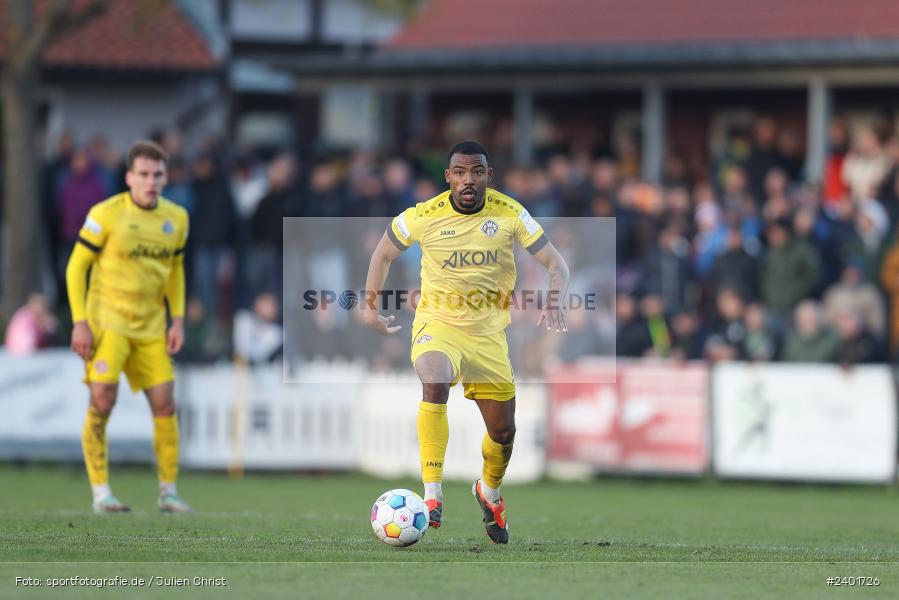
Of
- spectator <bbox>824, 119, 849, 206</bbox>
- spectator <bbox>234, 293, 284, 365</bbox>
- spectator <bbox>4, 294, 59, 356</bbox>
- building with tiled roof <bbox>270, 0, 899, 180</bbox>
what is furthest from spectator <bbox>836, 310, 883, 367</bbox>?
spectator <bbox>4, 294, 59, 356</bbox>

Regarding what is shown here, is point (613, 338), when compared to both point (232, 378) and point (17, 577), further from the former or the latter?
point (17, 577)

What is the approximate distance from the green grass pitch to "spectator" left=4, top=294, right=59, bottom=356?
441 cm

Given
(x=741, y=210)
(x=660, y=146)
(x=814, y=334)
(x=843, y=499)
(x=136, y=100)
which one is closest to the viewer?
(x=843, y=499)

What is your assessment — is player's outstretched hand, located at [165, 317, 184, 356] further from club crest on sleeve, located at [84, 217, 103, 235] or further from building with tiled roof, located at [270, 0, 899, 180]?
building with tiled roof, located at [270, 0, 899, 180]

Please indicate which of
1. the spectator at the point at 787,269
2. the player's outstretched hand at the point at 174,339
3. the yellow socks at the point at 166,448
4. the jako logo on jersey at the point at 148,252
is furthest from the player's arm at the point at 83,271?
the spectator at the point at 787,269

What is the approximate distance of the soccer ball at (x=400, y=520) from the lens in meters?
9.60

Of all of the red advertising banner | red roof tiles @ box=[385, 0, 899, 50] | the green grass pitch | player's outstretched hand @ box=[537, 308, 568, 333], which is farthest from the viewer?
red roof tiles @ box=[385, 0, 899, 50]

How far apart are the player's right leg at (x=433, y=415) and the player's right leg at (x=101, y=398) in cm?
309

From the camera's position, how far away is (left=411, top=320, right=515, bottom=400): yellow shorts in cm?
1008

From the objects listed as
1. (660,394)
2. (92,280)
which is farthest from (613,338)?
(92,280)

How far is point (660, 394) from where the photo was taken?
19.0m

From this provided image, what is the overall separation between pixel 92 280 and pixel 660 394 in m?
8.49

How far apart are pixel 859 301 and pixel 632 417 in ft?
9.73

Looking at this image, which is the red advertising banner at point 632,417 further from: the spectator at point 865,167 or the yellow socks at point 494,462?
the yellow socks at point 494,462
